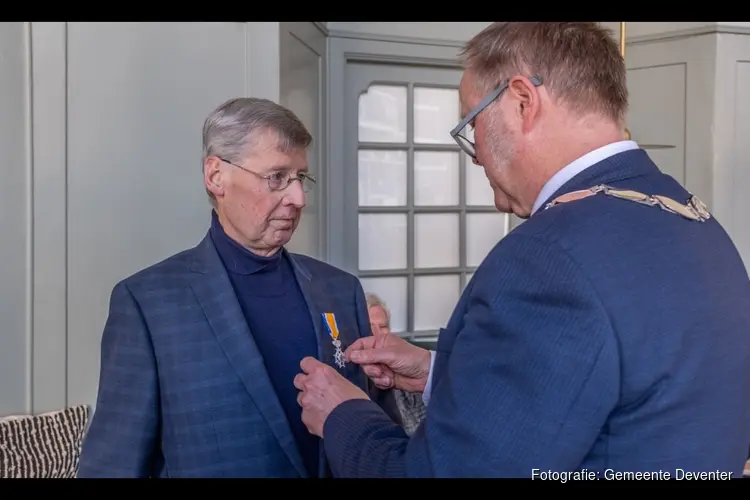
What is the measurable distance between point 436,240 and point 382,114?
25.8 inches

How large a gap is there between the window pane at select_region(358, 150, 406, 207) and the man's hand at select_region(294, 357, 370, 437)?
2316 millimetres

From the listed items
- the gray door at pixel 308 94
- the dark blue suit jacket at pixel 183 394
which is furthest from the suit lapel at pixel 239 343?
the gray door at pixel 308 94

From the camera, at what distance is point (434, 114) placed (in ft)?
11.6

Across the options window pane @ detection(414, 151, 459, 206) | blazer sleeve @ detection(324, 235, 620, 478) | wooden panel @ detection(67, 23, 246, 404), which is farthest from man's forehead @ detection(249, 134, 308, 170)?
window pane @ detection(414, 151, 459, 206)

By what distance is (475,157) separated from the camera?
1037 mm

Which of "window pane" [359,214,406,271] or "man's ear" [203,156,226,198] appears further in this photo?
"window pane" [359,214,406,271]

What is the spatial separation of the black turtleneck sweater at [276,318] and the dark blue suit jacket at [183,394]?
58 mm

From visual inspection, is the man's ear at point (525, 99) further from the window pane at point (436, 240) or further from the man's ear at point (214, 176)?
the window pane at point (436, 240)

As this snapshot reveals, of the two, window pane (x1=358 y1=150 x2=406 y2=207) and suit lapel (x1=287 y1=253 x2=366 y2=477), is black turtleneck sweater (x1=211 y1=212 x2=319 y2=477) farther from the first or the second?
window pane (x1=358 y1=150 x2=406 y2=207)

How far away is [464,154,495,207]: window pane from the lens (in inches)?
144

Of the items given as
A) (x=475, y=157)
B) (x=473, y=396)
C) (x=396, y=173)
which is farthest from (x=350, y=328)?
(x=396, y=173)

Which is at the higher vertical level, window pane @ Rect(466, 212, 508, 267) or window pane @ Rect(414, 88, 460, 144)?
window pane @ Rect(414, 88, 460, 144)

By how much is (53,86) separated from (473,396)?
1874 mm
